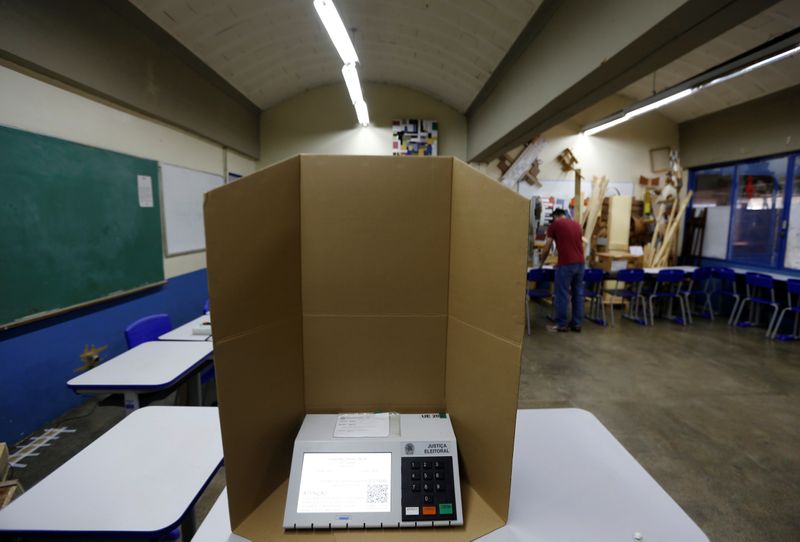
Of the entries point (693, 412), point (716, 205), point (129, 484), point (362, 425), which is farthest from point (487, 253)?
point (716, 205)

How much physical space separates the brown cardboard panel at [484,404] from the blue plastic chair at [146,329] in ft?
7.90

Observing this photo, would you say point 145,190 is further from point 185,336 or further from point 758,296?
point 758,296

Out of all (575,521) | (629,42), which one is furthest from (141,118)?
(575,521)

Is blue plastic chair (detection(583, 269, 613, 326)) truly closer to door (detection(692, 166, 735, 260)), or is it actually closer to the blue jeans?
the blue jeans

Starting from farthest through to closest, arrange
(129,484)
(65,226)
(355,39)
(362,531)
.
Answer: (355,39), (65,226), (129,484), (362,531)

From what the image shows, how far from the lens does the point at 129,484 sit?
40.2 inches

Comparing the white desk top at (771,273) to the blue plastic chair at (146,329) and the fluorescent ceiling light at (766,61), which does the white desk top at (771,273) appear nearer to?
the fluorescent ceiling light at (766,61)

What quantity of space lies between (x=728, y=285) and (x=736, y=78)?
126 inches

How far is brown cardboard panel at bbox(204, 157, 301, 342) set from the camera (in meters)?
0.66

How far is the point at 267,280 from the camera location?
744 millimetres

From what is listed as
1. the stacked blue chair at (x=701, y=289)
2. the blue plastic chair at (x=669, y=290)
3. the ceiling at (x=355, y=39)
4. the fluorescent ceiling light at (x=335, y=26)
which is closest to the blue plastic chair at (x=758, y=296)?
the stacked blue chair at (x=701, y=289)

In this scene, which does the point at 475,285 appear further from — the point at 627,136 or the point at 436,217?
the point at 627,136

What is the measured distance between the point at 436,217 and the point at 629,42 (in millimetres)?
2140

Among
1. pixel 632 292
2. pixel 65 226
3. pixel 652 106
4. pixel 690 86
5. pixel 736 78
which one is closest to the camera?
pixel 65 226
